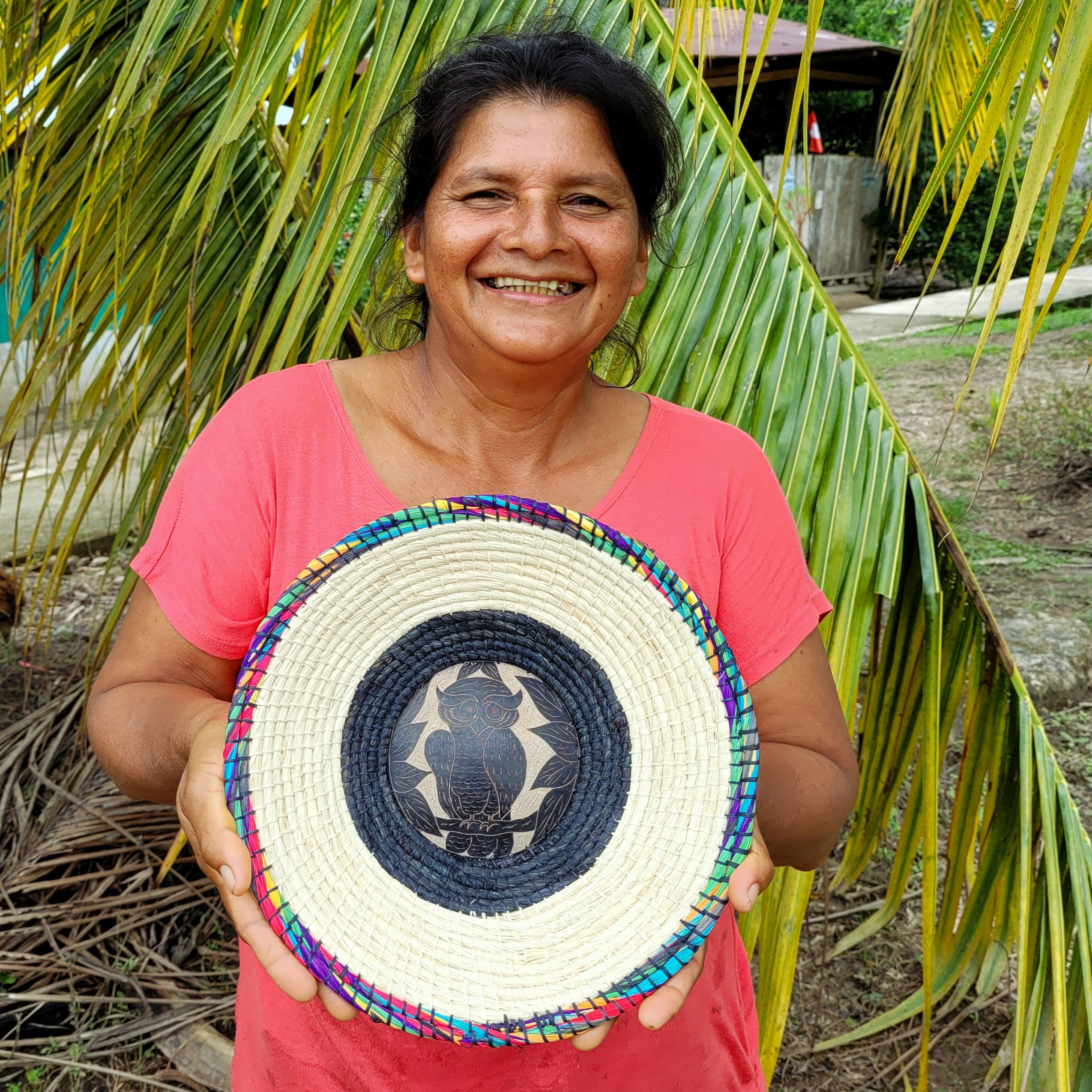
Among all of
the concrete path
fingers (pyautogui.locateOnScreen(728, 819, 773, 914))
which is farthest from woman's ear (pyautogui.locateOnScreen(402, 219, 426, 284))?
the concrete path

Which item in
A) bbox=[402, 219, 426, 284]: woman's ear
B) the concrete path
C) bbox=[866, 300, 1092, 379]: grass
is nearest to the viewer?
bbox=[402, 219, 426, 284]: woman's ear

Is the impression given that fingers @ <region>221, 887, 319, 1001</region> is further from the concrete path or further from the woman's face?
the concrete path

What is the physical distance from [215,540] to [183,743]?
188mm

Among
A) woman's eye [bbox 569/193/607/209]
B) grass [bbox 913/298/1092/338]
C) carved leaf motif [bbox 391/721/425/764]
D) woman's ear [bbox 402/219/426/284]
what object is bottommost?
grass [bbox 913/298/1092/338]

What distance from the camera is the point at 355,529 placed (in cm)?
103

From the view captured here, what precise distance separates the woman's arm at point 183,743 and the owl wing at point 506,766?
217 mm

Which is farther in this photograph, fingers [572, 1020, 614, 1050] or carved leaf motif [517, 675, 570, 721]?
carved leaf motif [517, 675, 570, 721]

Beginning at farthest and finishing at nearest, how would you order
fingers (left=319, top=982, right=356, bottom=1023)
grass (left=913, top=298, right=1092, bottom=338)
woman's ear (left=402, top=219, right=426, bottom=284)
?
grass (left=913, top=298, right=1092, bottom=338) < woman's ear (left=402, top=219, right=426, bottom=284) < fingers (left=319, top=982, right=356, bottom=1023)

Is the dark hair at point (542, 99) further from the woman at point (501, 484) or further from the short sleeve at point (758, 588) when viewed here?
the short sleeve at point (758, 588)

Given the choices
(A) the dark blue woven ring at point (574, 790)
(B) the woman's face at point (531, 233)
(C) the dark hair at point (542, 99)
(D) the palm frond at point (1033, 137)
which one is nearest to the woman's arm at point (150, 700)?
(A) the dark blue woven ring at point (574, 790)

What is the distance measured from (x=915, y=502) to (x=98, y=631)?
61.7 inches

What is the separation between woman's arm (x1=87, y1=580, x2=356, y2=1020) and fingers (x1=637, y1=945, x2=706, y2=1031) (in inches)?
9.3

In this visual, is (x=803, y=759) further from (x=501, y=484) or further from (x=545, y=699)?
(x=501, y=484)

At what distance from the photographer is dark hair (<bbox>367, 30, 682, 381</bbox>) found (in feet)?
3.43
